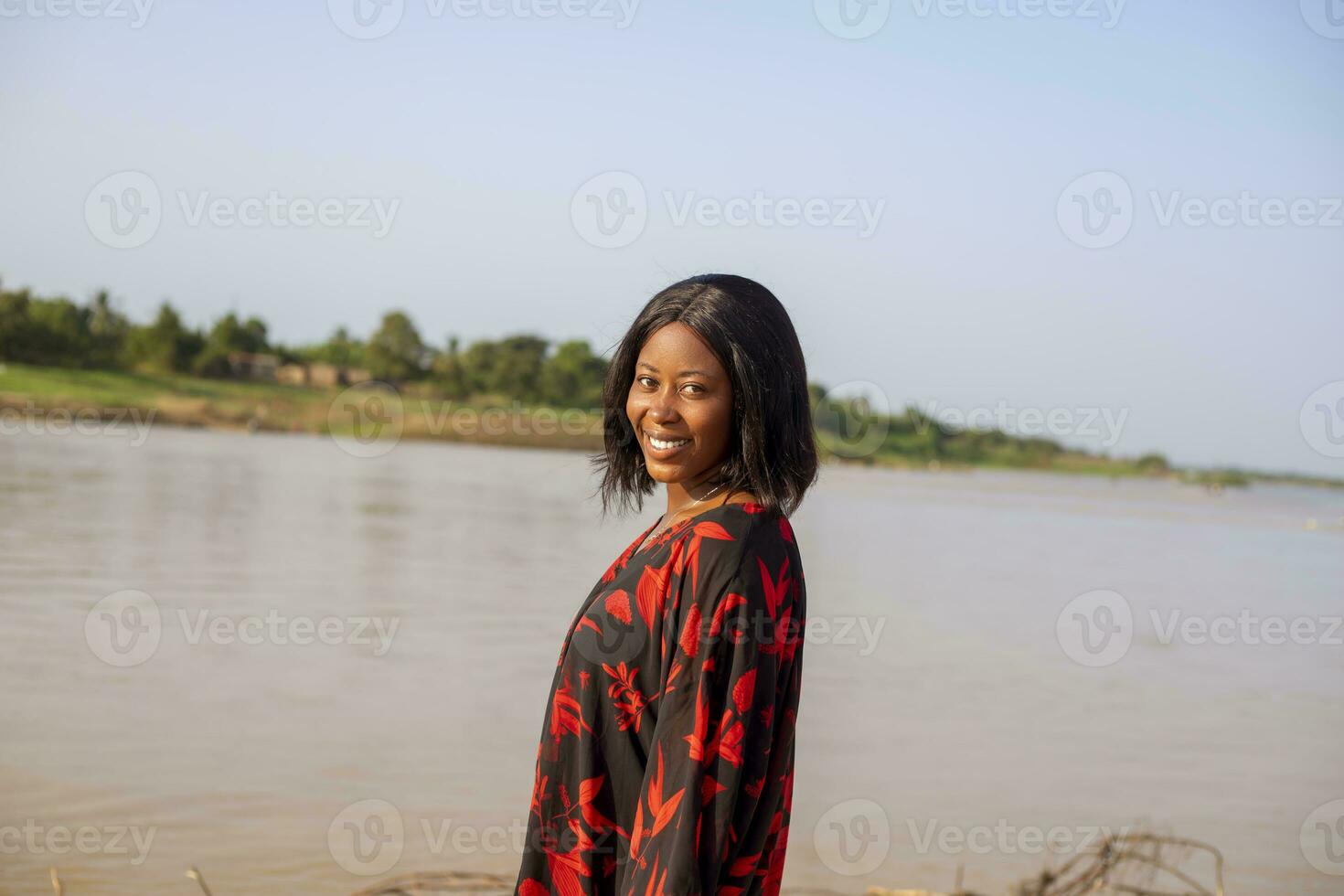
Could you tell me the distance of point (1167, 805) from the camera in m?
5.82

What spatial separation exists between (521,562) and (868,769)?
6.23 m

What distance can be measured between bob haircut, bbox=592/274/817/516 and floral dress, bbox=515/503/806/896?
6cm

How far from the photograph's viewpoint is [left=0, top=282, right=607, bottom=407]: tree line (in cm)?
3862

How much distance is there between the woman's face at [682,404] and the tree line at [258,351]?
3492 cm

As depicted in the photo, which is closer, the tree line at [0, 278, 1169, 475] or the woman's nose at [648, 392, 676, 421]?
the woman's nose at [648, 392, 676, 421]

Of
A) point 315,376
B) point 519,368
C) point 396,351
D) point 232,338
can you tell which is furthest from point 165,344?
point 519,368

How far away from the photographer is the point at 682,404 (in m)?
1.62

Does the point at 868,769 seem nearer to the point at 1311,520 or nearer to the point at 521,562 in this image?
the point at 521,562

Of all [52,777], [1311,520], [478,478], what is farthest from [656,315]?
[1311,520]

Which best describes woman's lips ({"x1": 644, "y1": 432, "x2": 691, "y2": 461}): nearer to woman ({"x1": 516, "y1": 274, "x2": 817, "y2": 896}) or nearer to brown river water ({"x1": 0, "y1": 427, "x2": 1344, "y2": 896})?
woman ({"x1": 516, "y1": 274, "x2": 817, "y2": 896})

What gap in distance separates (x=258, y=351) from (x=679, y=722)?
43264 mm

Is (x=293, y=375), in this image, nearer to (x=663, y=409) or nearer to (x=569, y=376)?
(x=569, y=376)

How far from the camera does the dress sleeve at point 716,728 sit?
1.46m

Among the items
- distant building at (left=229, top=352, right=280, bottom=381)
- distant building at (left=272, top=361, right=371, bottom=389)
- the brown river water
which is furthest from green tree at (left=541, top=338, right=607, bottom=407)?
the brown river water
